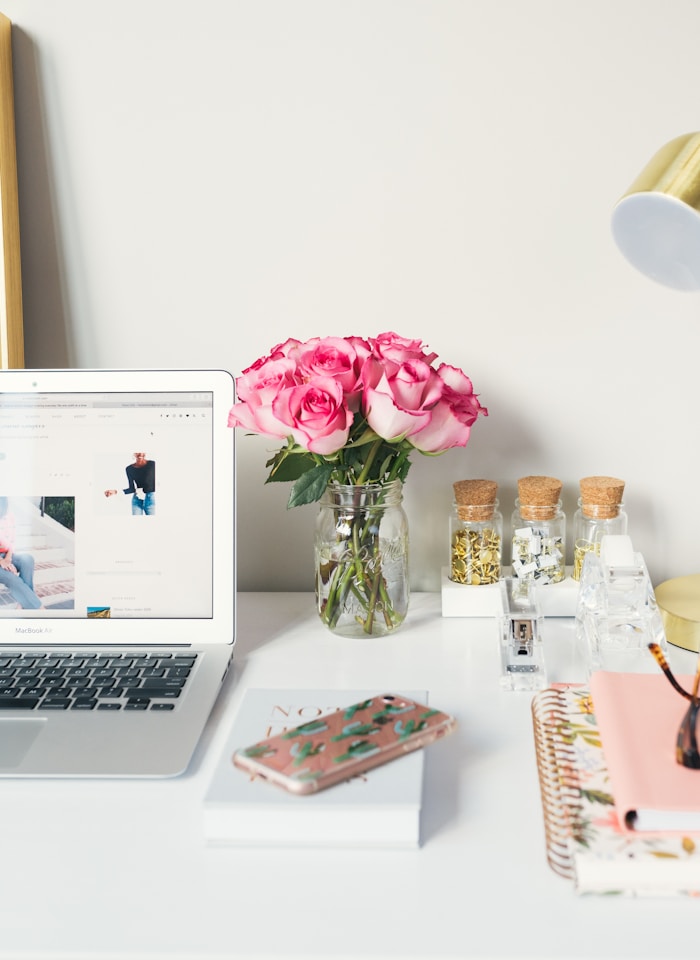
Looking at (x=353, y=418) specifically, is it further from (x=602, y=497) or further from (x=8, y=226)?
(x=8, y=226)

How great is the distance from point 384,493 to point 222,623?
Result: 0.21 metres

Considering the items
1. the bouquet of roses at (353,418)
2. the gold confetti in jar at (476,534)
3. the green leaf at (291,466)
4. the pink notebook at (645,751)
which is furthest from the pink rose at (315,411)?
the pink notebook at (645,751)

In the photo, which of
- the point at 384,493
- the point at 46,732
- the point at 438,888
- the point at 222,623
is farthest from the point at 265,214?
Result: the point at 438,888

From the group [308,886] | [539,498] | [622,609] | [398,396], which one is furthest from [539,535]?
[308,886]

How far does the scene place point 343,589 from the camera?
101 cm

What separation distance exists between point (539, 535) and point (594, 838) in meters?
0.48

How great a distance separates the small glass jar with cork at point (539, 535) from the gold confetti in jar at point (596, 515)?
1.1 inches

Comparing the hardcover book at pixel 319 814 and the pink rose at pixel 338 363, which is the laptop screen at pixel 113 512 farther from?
the hardcover book at pixel 319 814

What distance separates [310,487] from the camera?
0.97 meters

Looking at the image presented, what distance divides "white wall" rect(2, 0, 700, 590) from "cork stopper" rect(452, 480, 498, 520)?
0.08 m

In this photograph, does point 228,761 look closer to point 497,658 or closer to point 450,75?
point 497,658

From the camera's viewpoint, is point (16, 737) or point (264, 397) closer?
point (16, 737)

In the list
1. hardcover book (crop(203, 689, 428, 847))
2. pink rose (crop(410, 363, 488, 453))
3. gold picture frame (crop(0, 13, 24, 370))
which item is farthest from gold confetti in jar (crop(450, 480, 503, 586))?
gold picture frame (crop(0, 13, 24, 370))

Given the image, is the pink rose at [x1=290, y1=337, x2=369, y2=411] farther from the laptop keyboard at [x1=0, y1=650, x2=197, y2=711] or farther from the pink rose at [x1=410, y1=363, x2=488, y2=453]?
the laptop keyboard at [x1=0, y1=650, x2=197, y2=711]
